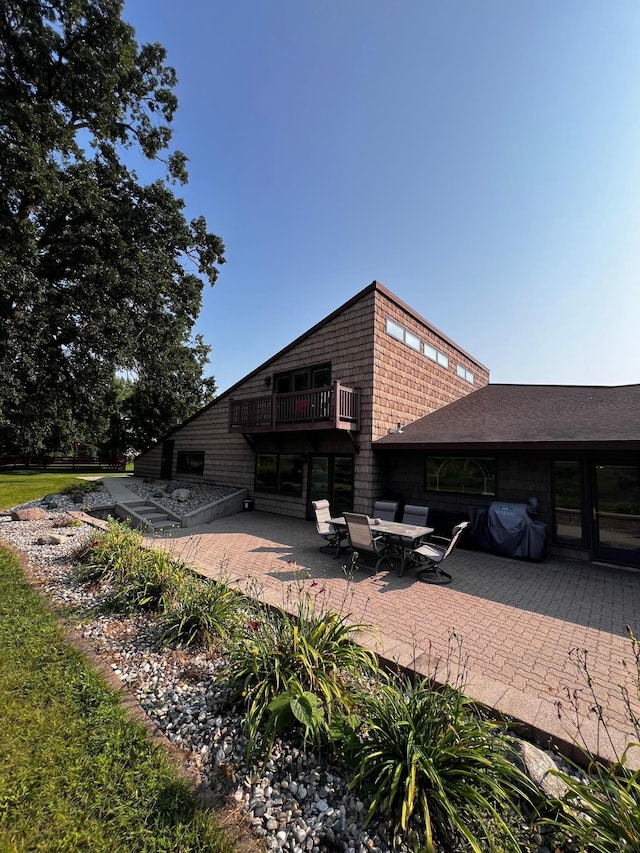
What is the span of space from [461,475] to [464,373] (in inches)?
305

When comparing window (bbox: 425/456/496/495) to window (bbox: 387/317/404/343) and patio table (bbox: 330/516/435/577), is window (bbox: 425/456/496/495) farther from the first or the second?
window (bbox: 387/317/404/343)

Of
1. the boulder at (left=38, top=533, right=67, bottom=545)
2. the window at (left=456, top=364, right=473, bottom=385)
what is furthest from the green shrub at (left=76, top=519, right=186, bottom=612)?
the window at (left=456, top=364, right=473, bottom=385)

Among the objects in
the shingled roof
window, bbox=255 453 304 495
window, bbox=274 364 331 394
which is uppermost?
window, bbox=274 364 331 394

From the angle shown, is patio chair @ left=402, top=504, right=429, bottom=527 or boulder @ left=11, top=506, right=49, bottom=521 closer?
patio chair @ left=402, top=504, right=429, bottom=527

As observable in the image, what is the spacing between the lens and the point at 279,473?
472 inches

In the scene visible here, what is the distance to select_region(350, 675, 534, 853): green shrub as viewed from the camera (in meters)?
1.62

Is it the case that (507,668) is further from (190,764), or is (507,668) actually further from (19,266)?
(19,266)

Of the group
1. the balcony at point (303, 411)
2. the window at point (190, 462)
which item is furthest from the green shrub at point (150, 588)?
the window at point (190, 462)

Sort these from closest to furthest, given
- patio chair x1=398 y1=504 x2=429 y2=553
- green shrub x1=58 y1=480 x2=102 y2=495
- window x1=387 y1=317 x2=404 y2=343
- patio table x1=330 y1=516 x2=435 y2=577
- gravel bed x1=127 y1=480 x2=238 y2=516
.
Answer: patio table x1=330 y1=516 x2=435 y2=577, patio chair x1=398 y1=504 x2=429 y2=553, window x1=387 y1=317 x2=404 y2=343, gravel bed x1=127 y1=480 x2=238 y2=516, green shrub x1=58 y1=480 x2=102 y2=495

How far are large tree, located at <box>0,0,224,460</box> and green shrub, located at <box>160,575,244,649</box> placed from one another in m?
11.1

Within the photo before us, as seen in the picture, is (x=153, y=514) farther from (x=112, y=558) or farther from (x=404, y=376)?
(x=404, y=376)

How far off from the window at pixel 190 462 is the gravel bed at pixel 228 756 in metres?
11.6

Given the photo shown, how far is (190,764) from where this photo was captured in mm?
2098

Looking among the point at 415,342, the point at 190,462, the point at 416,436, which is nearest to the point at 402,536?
the point at 416,436
